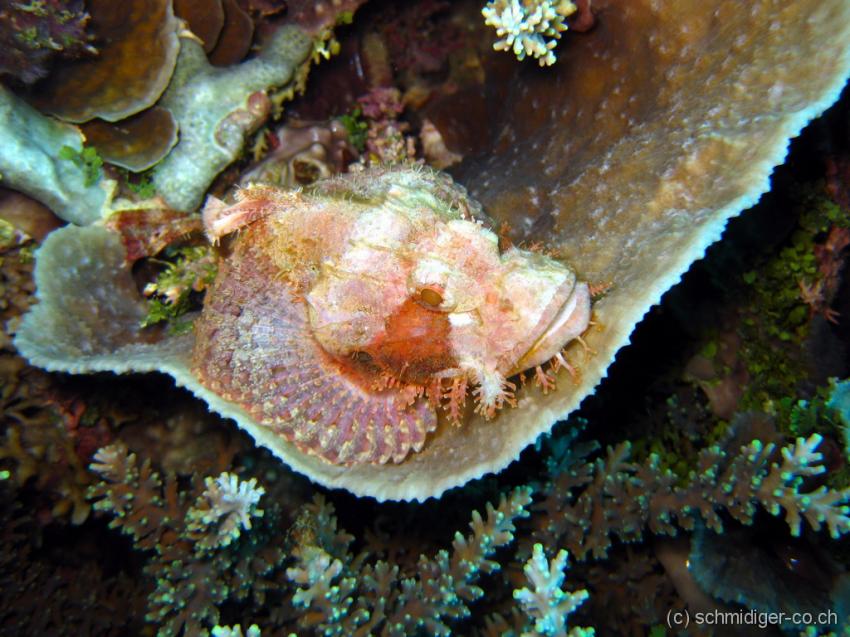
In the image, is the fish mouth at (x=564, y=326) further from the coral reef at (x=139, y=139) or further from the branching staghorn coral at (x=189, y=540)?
the coral reef at (x=139, y=139)

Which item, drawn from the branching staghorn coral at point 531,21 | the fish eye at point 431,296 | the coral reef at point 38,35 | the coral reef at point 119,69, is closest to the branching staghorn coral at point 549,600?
the fish eye at point 431,296

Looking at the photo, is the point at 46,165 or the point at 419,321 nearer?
the point at 419,321

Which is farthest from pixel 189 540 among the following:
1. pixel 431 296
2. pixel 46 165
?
pixel 46 165

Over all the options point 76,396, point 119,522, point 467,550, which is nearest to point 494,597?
point 467,550

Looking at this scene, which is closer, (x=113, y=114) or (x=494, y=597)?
(x=113, y=114)

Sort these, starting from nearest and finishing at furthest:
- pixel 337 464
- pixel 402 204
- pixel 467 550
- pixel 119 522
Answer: pixel 402 204
pixel 337 464
pixel 467 550
pixel 119 522

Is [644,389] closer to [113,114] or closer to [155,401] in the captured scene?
[155,401]

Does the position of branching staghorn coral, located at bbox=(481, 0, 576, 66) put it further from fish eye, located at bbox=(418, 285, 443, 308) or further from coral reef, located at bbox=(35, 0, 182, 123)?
coral reef, located at bbox=(35, 0, 182, 123)

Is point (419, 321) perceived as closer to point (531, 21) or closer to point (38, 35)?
point (531, 21)
